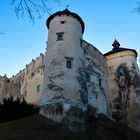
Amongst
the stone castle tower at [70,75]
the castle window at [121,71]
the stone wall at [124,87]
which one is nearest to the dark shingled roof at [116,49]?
the stone wall at [124,87]

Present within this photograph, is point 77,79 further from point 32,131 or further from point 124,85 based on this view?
point 124,85

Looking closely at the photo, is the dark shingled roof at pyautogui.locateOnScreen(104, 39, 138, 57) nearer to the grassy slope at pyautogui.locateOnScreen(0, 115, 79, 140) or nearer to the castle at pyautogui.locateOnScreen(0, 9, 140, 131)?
the castle at pyautogui.locateOnScreen(0, 9, 140, 131)

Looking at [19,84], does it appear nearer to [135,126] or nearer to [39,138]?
[135,126]

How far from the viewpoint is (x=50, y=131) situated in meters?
21.0

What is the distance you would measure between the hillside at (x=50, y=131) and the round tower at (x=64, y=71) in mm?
1380

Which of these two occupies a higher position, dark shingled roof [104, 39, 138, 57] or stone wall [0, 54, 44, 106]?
dark shingled roof [104, 39, 138, 57]

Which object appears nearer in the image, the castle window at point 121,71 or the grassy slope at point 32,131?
the grassy slope at point 32,131

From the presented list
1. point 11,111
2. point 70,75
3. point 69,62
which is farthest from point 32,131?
point 69,62

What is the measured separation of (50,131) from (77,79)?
23.2 ft

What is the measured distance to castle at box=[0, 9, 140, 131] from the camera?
24672 millimetres

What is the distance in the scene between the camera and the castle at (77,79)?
24.7 meters

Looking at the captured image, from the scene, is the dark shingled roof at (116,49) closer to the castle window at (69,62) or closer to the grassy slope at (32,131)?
the castle window at (69,62)

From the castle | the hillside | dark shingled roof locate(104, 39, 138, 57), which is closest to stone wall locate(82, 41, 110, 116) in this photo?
the castle

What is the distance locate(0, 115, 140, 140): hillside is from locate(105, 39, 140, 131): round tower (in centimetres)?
517
